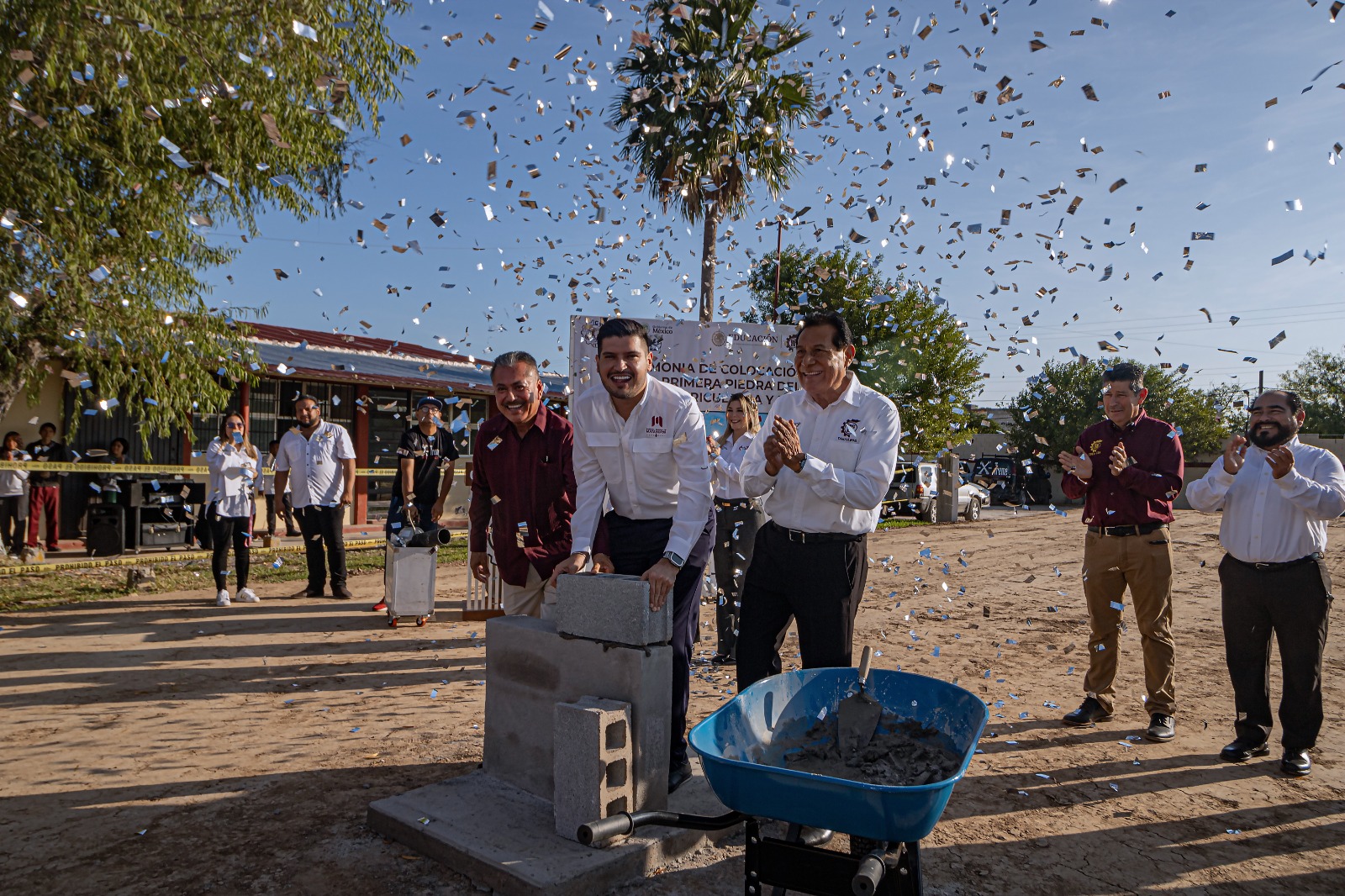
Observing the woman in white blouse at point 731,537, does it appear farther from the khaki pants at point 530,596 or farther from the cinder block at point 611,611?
the cinder block at point 611,611

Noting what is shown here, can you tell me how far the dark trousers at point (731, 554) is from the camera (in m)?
7.04

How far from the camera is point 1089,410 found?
133ft

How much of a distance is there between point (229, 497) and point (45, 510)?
728 cm

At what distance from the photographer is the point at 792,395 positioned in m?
4.16

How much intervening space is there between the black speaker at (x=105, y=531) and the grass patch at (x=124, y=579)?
0.73 m

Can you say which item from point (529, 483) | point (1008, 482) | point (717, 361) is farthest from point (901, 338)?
point (529, 483)

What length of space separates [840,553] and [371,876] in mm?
2317

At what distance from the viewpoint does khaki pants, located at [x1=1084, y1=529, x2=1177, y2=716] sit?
17.4 feet

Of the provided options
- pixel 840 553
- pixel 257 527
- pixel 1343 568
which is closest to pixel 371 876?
pixel 840 553

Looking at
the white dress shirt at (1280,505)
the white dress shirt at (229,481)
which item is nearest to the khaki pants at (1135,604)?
the white dress shirt at (1280,505)

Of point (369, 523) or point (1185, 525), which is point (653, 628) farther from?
point (1185, 525)

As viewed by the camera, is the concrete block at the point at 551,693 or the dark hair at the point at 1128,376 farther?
the dark hair at the point at 1128,376

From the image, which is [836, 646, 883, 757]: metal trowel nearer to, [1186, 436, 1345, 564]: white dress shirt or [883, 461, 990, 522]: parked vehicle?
[1186, 436, 1345, 564]: white dress shirt

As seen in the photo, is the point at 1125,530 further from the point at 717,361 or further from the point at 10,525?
the point at 10,525
